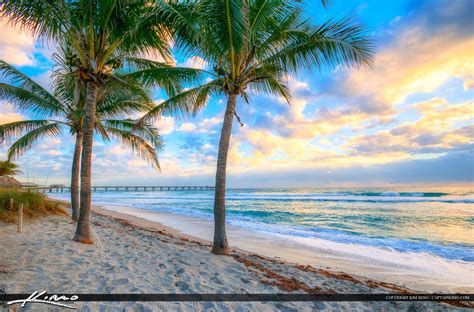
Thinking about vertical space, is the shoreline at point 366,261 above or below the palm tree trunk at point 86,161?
below

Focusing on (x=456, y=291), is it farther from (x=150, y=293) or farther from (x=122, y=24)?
(x=122, y=24)

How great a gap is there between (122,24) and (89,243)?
5456mm

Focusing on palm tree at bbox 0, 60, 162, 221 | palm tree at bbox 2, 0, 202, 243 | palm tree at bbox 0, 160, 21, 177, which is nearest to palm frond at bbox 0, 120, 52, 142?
palm tree at bbox 0, 60, 162, 221

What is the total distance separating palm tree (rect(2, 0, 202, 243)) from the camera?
230 inches

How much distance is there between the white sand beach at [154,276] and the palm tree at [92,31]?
4.68 ft

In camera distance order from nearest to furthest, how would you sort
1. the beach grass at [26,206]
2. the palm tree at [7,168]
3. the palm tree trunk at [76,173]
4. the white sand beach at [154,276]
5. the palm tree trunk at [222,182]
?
the white sand beach at [154,276] → the palm tree trunk at [222,182] → the beach grass at [26,206] → the palm tree trunk at [76,173] → the palm tree at [7,168]

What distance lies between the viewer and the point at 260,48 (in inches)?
247

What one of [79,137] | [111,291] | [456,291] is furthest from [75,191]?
[456,291]

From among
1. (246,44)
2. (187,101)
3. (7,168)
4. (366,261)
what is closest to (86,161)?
(187,101)

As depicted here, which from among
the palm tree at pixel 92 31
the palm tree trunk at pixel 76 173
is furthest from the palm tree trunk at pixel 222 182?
the palm tree trunk at pixel 76 173

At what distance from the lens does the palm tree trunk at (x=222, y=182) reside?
6363 millimetres

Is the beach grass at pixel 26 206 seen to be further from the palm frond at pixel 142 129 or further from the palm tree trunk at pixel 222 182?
the palm tree trunk at pixel 222 182

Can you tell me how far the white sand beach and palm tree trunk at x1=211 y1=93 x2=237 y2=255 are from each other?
12.9 inches

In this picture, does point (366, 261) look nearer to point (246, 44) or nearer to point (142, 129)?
point (246, 44)
